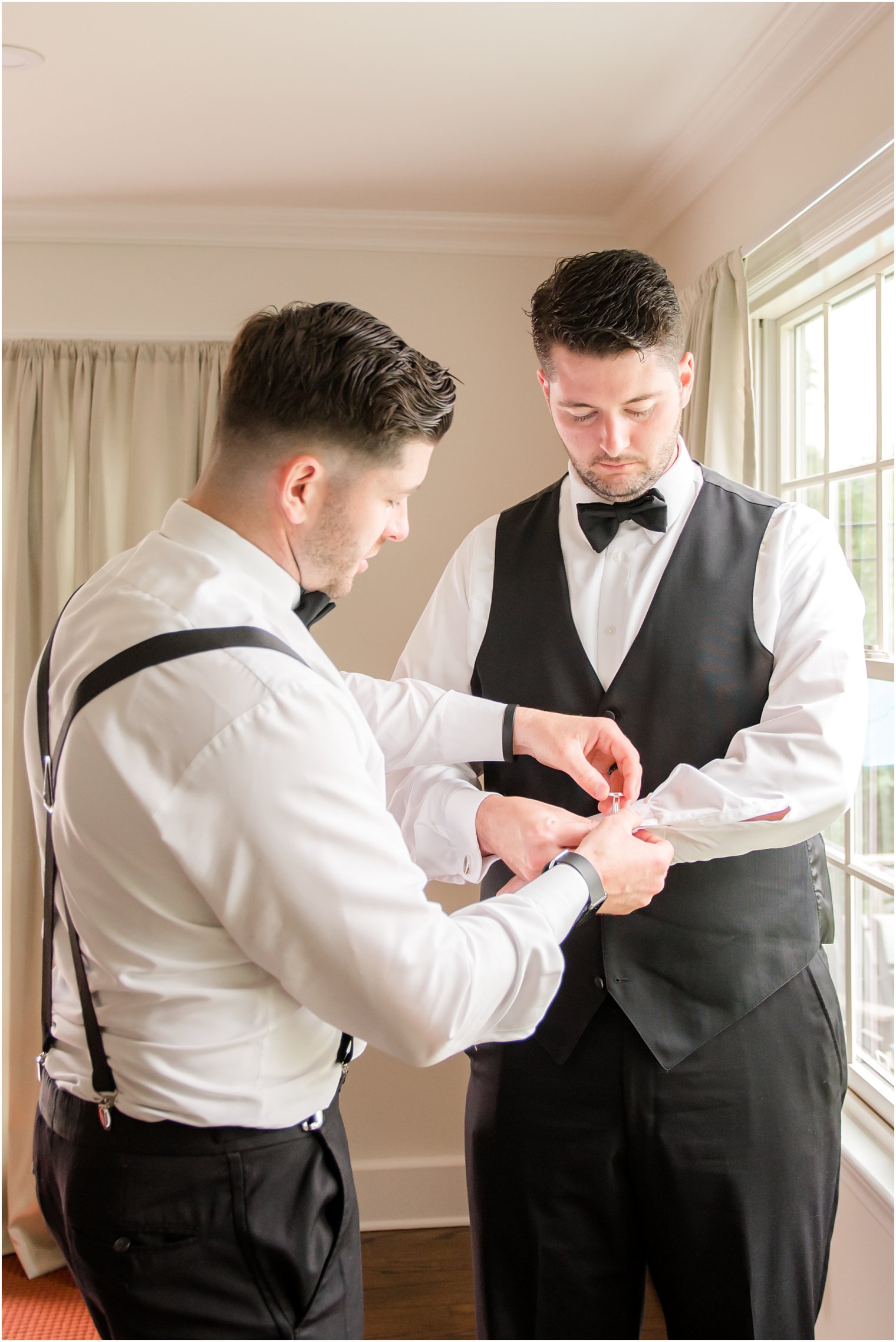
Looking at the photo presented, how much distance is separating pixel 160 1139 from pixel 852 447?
2.10m

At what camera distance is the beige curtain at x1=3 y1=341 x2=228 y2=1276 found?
11.2ft

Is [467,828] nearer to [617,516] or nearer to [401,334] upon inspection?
[617,516]

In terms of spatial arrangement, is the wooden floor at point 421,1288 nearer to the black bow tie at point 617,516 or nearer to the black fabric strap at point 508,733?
the black fabric strap at point 508,733

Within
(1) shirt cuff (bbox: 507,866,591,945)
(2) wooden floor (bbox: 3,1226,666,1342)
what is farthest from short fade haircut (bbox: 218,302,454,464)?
(2) wooden floor (bbox: 3,1226,666,1342)

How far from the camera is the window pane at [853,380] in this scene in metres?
2.28

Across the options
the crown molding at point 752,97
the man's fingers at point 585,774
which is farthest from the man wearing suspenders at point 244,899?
the crown molding at point 752,97

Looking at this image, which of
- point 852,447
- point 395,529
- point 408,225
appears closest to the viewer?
point 395,529

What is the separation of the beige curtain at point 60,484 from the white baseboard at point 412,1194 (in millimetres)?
1165

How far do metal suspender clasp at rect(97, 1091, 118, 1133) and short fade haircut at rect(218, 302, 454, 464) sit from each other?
2.11ft

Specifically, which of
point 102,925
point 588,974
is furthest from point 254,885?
point 588,974

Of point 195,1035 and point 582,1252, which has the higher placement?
point 195,1035

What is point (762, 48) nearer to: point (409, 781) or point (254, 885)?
point (409, 781)

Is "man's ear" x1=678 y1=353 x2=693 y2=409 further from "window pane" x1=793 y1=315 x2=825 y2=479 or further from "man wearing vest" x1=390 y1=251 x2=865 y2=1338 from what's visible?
"window pane" x1=793 y1=315 x2=825 y2=479

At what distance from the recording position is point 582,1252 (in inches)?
58.8
